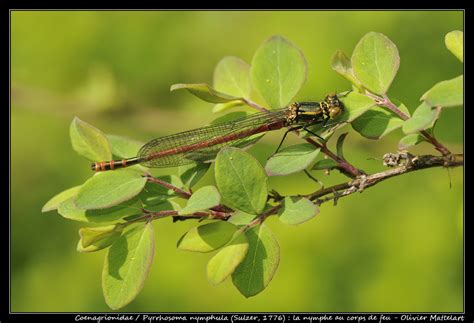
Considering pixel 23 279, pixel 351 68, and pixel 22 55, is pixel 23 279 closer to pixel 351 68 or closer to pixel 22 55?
pixel 22 55

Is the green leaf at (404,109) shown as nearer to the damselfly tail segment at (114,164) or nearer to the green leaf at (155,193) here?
the green leaf at (155,193)

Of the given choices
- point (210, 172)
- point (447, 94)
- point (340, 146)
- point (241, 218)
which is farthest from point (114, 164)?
point (210, 172)

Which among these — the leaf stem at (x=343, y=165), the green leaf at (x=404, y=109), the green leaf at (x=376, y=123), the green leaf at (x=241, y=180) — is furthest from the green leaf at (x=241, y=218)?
the green leaf at (x=404, y=109)

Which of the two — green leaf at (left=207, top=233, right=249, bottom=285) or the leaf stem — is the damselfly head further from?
green leaf at (left=207, top=233, right=249, bottom=285)

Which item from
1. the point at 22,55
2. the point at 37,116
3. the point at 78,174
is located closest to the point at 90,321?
the point at 78,174

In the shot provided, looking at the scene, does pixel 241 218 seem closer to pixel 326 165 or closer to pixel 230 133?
pixel 326 165

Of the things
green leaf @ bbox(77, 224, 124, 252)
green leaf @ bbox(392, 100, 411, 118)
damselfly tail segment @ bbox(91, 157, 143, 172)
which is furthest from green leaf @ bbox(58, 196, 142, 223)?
green leaf @ bbox(392, 100, 411, 118)
